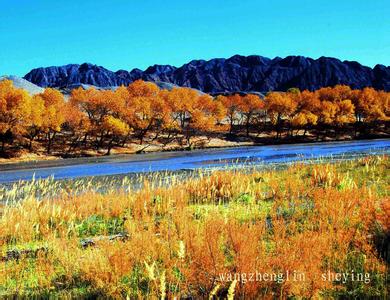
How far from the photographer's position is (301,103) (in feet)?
359

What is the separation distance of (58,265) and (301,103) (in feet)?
352

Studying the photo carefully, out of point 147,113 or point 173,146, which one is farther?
point 147,113

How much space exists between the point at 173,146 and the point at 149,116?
1073 cm

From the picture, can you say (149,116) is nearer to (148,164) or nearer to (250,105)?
(250,105)

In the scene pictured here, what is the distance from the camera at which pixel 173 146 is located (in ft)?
263

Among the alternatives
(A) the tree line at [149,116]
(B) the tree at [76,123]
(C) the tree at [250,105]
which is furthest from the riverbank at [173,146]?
(C) the tree at [250,105]

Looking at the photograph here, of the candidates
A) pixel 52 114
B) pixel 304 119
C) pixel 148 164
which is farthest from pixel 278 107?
pixel 148 164

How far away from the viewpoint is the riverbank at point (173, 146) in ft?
201

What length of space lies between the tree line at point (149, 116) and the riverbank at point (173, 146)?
5.70 ft

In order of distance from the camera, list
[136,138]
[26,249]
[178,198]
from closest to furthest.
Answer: [26,249] → [178,198] → [136,138]

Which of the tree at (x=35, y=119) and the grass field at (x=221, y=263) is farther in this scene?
the tree at (x=35, y=119)

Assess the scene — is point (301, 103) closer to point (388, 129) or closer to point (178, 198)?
point (388, 129)

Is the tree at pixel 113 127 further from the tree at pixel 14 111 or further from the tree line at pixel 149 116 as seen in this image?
the tree at pixel 14 111

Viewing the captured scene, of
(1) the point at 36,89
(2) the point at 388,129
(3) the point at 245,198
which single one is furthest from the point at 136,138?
(1) the point at 36,89
